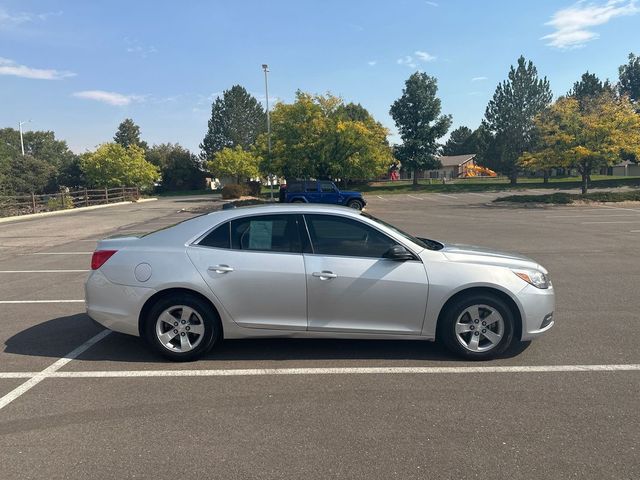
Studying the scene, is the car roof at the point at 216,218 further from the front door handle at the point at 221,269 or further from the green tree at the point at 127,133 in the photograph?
the green tree at the point at 127,133

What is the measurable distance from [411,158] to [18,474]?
184 ft

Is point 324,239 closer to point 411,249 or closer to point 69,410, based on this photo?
point 411,249

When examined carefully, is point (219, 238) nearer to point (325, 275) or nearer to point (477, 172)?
point (325, 275)

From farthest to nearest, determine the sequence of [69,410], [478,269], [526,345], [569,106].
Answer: [569,106] < [526,345] < [478,269] < [69,410]

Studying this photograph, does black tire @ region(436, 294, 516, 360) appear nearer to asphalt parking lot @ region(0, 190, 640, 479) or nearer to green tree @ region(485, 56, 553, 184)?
asphalt parking lot @ region(0, 190, 640, 479)

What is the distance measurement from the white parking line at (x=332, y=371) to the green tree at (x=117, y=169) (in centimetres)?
4879

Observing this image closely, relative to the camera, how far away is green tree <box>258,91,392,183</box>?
3372 centimetres

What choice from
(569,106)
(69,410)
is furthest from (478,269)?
(569,106)

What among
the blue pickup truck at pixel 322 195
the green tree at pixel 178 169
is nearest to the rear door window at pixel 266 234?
the blue pickup truck at pixel 322 195

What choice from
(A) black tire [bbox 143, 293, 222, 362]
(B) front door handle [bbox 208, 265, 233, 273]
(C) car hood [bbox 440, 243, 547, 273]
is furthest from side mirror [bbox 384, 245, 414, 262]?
(A) black tire [bbox 143, 293, 222, 362]

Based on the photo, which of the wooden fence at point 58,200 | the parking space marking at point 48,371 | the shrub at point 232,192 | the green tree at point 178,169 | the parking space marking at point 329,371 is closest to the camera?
the parking space marking at point 48,371

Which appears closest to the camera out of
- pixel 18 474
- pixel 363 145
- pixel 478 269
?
pixel 18 474

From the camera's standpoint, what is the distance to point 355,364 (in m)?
4.62

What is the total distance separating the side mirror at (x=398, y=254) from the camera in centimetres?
457
